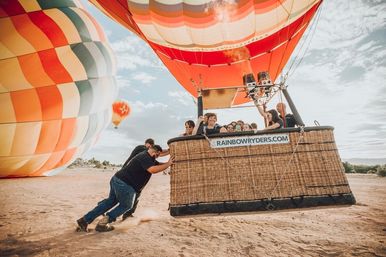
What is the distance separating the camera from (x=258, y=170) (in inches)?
116

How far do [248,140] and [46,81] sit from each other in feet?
22.2

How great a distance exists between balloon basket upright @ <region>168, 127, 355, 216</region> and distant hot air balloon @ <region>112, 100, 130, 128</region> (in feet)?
34.3

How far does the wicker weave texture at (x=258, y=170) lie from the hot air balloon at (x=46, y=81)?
6193 millimetres

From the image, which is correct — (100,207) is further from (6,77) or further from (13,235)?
(6,77)

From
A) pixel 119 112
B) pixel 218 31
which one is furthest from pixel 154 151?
pixel 119 112

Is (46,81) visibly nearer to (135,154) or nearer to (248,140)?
(135,154)

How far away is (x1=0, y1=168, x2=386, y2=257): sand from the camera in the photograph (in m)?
2.79

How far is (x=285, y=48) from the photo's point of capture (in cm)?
729

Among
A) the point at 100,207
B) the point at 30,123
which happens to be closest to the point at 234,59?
the point at 100,207

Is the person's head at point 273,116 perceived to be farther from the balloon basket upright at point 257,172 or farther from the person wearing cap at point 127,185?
the person wearing cap at point 127,185

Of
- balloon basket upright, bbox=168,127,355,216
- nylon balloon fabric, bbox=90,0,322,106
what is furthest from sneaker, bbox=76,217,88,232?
nylon balloon fabric, bbox=90,0,322,106

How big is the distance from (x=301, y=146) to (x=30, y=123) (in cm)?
750

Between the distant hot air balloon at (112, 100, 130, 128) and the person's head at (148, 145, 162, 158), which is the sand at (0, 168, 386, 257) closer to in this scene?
the person's head at (148, 145, 162, 158)

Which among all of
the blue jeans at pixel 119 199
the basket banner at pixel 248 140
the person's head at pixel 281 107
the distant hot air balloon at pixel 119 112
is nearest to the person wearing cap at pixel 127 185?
the blue jeans at pixel 119 199
